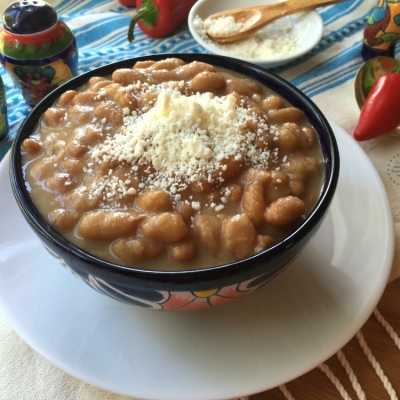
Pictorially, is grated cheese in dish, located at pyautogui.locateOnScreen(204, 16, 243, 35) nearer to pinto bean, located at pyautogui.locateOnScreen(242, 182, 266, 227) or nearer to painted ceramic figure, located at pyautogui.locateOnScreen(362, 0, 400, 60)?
painted ceramic figure, located at pyautogui.locateOnScreen(362, 0, 400, 60)

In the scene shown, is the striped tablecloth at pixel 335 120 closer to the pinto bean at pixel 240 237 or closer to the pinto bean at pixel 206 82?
the pinto bean at pixel 240 237

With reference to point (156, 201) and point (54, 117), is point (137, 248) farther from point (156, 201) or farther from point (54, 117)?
point (54, 117)

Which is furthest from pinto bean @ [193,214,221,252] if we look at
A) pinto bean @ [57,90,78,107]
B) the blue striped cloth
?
the blue striped cloth

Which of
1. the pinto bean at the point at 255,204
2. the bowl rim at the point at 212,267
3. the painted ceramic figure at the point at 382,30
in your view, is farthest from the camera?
the painted ceramic figure at the point at 382,30

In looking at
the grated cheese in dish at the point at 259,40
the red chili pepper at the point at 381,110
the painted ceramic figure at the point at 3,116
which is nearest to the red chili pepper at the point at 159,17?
the grated cheese in dish at the point at 259,40

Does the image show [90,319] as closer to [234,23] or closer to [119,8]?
[234,23]

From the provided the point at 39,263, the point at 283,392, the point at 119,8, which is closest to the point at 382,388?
the point at 283,392

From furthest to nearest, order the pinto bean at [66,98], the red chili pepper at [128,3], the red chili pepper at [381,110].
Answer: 1. the red chili pepper at [128,3]
2. the red chili pepper at [381,110]
3. the pinto bean at [66,98]
